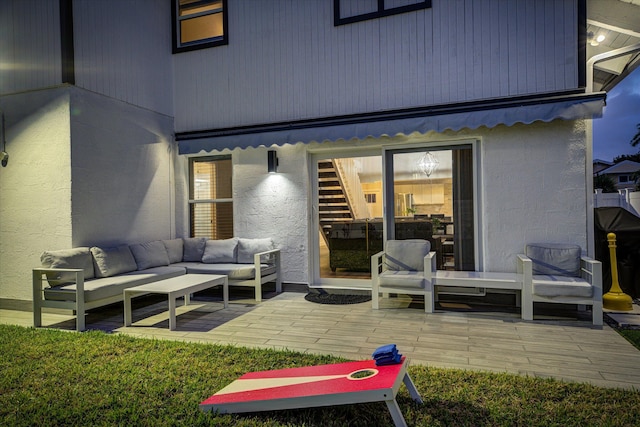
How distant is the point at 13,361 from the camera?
12.3 feet

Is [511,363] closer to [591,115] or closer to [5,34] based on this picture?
[591,115]

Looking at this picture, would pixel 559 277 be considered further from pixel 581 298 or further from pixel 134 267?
pixel 134 267

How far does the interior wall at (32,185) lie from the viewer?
5.68 metres

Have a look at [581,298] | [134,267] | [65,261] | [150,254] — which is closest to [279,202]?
[150,254]

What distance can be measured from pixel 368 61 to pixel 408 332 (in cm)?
414

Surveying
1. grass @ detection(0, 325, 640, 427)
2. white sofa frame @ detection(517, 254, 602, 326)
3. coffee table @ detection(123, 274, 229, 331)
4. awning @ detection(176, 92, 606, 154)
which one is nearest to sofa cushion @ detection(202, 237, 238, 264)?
coffee table @ detection(123, 274, 229, 331)

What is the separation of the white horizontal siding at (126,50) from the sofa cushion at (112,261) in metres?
2.36

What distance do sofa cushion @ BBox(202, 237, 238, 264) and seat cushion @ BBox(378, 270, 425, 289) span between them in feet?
8.57

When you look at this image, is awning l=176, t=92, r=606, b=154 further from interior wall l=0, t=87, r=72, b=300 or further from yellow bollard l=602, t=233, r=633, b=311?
interior wall l=0, t=87, r=72, b=300

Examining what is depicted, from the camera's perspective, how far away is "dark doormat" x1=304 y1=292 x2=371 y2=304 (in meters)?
6.12

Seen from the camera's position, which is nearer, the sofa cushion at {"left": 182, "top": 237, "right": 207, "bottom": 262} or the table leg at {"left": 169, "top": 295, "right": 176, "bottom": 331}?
the table leg at {"left": 169, "top": 295, "right": 176, "bottom": 331}

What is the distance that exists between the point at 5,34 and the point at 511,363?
7803 mm

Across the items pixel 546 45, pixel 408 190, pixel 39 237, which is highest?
pixel 546 45

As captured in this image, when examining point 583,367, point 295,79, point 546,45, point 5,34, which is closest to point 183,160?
point 295,79
